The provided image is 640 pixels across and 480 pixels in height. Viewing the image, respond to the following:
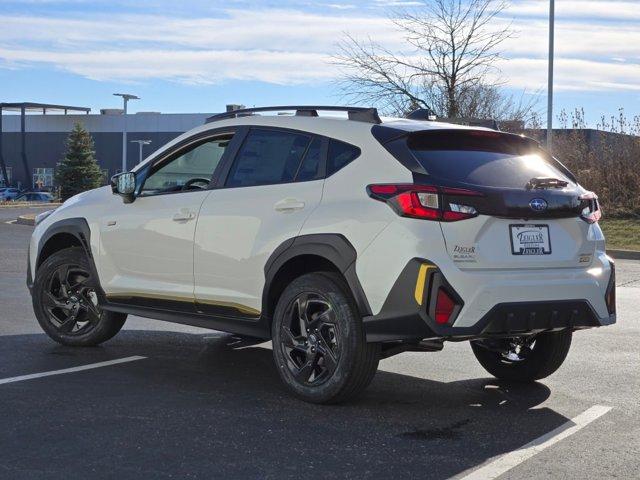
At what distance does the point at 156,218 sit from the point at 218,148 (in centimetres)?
67

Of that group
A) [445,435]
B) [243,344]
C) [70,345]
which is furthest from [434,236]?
[70,345]

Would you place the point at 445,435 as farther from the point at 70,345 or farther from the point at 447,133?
the point at 70,345

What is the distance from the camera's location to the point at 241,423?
5551 millimetres

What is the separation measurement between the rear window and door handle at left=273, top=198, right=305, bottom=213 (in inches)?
30.9

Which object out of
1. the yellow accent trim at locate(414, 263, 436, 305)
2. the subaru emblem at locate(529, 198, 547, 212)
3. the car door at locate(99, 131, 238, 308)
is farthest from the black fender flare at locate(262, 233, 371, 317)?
the subaru emblem at locate(529, 198, 547, 212)

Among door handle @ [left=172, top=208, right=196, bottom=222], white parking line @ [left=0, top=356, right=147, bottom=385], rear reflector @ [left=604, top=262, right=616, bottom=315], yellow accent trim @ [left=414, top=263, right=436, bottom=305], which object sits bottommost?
white parking line @ [left=0, top=356, right=147, bottom=385]

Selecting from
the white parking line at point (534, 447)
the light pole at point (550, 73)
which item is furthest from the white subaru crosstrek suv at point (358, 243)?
the light pole at point (550, 73)

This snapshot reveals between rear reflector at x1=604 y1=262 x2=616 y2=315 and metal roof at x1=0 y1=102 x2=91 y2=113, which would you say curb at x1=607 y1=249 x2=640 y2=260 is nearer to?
rear reflector at x1=604 y1=262 x2=616 y2=315

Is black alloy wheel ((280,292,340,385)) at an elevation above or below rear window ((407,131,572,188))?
below

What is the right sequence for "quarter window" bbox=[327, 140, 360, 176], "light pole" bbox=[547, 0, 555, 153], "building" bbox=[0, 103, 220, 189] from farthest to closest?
1. "building" bbox=[0, 103, 220, 189]
2. "light pole" bbox=[547, 0, 555, 153]
3. "quarter window" bbox=[327, 140, 360, 176]

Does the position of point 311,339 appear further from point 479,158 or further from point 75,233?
point 75,233

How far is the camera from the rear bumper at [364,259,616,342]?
5543mm

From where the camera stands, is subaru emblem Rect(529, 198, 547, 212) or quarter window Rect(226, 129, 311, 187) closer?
subaru emblem Rect(529, 198, 547, 212)

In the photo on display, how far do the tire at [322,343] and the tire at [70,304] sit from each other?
2210mm
